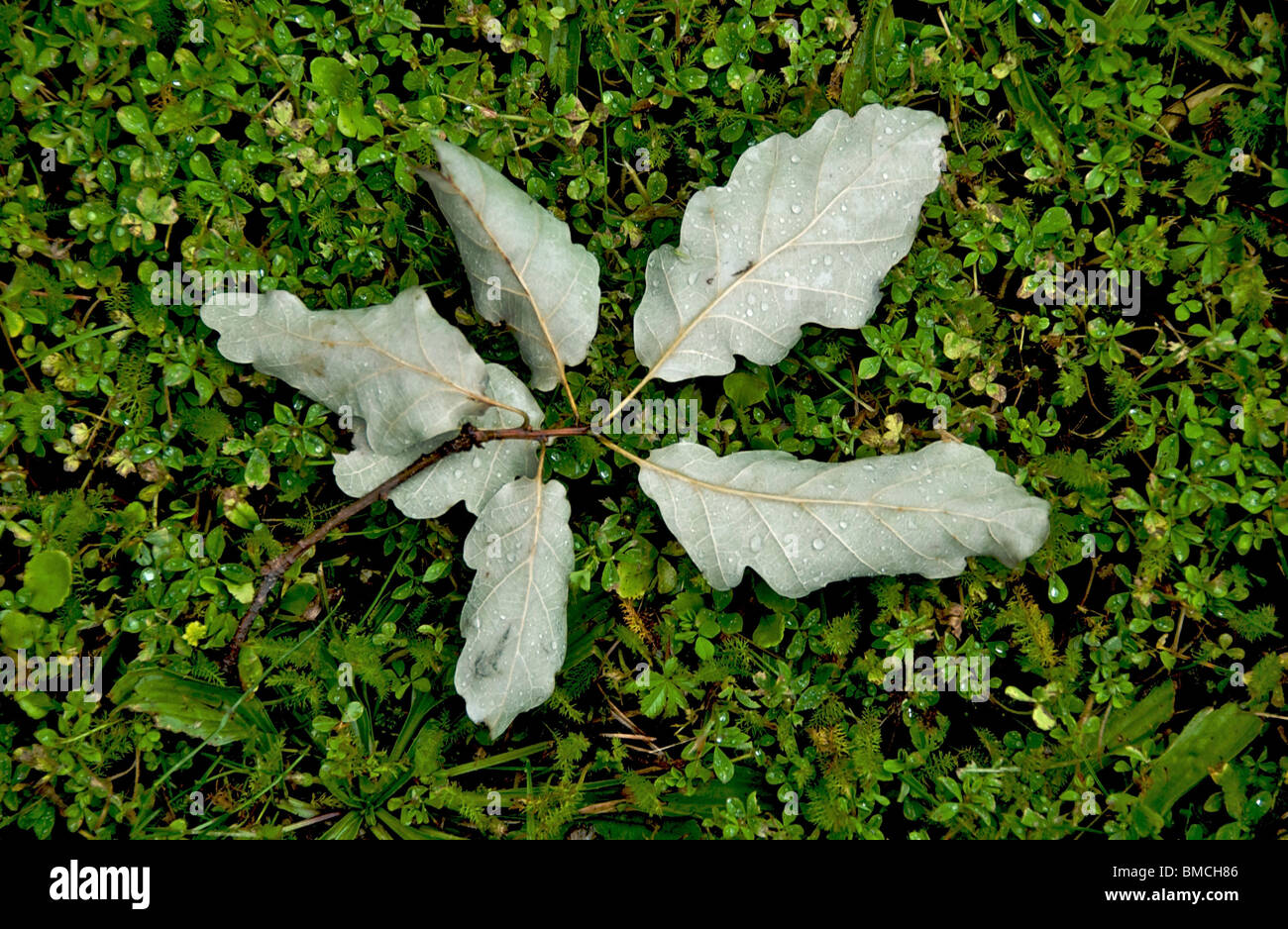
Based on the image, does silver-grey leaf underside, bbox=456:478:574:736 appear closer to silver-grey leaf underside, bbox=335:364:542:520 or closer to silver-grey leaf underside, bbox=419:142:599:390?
silver-grey leaf underside, bbox=335:364:542:520

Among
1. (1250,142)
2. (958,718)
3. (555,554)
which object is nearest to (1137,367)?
(1250,142)

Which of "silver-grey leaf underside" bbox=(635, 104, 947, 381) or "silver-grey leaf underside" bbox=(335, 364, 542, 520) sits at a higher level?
"silver-grey leaf underside" bbox=(635, 104, 947, 381)

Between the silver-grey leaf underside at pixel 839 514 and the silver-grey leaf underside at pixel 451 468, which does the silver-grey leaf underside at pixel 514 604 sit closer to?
the silver-grey leaf underside at pixel 451 468

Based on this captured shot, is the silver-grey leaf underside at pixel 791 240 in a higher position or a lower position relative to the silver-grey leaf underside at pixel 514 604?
higher

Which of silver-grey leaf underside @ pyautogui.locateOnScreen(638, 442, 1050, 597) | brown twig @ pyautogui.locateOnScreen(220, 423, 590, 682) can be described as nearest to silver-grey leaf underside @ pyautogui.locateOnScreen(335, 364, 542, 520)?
brown twig @ pyautogui.locateOnScreen(220, 423, 590, 682)

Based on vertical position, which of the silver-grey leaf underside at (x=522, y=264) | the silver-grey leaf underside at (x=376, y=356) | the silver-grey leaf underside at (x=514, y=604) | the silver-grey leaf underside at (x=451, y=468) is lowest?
the silver-grey leaf underside at (x=514, y=604)

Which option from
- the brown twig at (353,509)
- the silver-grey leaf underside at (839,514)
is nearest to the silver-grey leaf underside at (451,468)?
the brown twig at (353,509)
